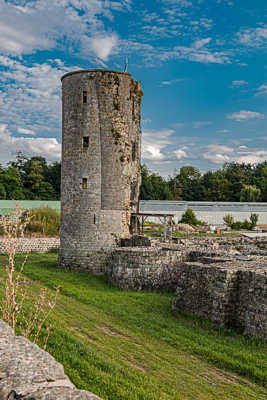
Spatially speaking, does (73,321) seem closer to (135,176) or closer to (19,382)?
(19,382)

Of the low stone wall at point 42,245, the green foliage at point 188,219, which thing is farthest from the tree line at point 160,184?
the low stone wall at point 42,245

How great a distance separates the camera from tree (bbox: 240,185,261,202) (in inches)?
2427

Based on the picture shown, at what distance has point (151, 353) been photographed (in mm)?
7887

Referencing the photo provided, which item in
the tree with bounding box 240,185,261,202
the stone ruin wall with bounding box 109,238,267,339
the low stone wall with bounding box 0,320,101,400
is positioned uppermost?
the tree with bounding box 240,185,261,202

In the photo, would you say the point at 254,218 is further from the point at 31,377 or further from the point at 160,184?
the point at 31,377

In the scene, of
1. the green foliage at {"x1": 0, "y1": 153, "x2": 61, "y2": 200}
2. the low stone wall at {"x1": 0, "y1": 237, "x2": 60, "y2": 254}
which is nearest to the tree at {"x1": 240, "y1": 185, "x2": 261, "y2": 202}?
the green foliage at {"x1": 0, "y1": 153, "x2": 61, "y2": 200}

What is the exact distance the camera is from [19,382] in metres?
3.32

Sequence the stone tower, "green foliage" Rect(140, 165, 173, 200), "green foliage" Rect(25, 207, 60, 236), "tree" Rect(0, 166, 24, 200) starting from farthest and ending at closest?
"green foliage" Rect(140, 165, 173, 200) < "tree" Rect(0, 166, 24, 200) < "green foliage" Rect(25, 207, 60, 236) < the stone tower

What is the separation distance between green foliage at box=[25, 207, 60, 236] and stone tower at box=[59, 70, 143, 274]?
10402 millimetres

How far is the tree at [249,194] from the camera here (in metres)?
61.7

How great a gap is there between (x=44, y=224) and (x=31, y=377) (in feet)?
88.6

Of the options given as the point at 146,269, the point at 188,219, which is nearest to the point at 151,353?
the point at 146,269

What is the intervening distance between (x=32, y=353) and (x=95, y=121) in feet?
54.1

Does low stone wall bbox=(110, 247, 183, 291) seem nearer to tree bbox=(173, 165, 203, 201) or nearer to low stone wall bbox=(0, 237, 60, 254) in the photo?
low stone wall bbox=(0, 237, 60, 254)
